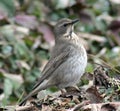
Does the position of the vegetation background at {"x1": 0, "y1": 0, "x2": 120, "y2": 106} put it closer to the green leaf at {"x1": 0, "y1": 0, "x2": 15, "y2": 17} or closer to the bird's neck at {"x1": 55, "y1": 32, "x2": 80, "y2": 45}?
the green leaf at {"x1": 0, "y1": 0, "x2": 15, "y2": 17}

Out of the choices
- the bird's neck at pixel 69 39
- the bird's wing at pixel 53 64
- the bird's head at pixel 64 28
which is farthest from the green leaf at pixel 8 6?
the bird's wing at pixel 53 64

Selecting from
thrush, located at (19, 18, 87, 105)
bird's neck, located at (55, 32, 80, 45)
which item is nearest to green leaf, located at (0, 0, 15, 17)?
bird's neck, located at (55, 32, 80, 45)

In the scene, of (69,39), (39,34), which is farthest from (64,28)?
(39,34)

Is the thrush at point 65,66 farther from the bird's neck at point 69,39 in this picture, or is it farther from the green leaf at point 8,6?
the green leaf at point 8,6

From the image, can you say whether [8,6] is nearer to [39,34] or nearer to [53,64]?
[39,34]

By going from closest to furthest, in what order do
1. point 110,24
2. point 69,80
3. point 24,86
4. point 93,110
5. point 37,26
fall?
point 93,110, point 69,80, point 24,86, point 37,26, point 110,24

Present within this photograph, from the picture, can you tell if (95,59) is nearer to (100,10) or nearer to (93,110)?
(100,10)

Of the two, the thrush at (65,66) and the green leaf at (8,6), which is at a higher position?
the green leaf at (8,6)

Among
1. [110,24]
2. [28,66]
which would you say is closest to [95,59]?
[28,66]

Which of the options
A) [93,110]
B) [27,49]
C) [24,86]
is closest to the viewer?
[93,110]
